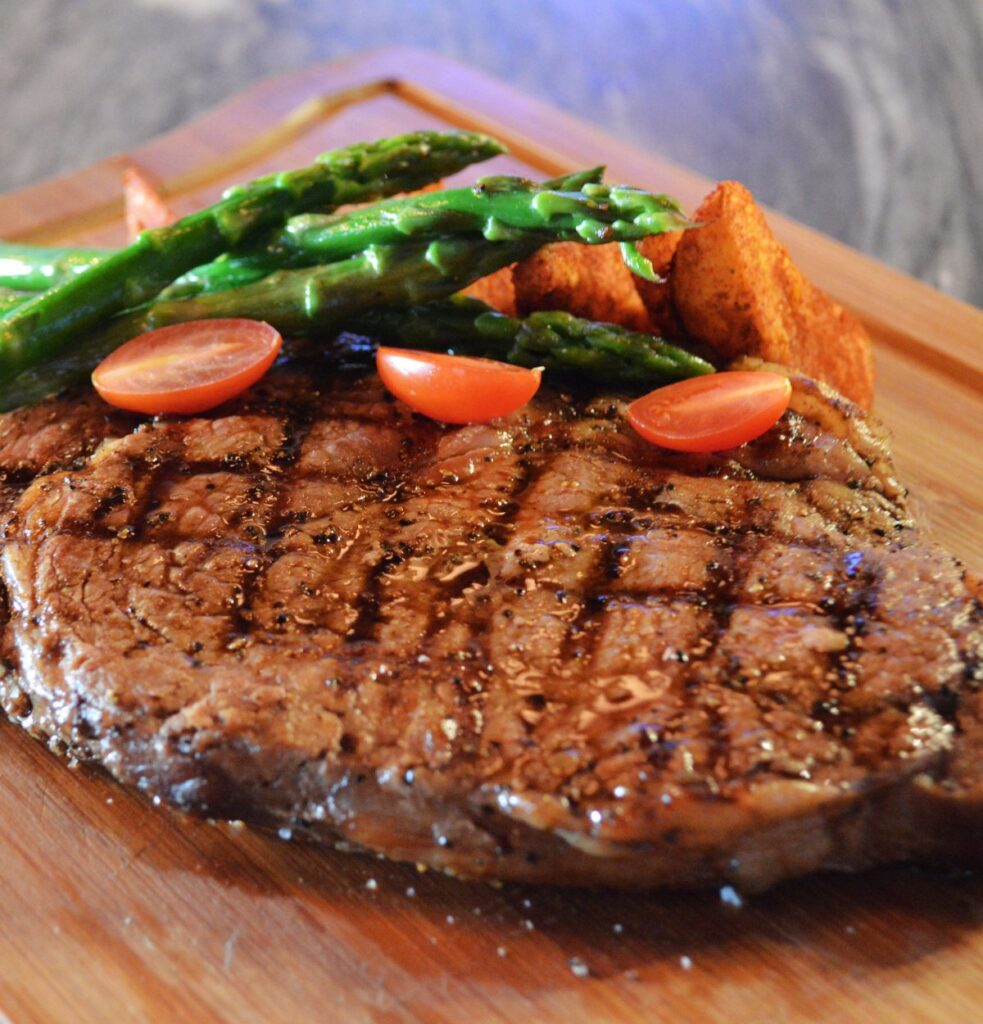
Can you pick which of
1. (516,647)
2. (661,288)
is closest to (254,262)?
(661,288)

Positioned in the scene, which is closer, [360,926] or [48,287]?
[360,926]

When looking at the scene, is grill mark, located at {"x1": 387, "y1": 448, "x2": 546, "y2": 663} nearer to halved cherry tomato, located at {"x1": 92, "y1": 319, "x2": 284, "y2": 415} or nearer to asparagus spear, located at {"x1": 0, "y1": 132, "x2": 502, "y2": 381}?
halved cherry tomato, located at {"x1": 92, "y1": 319, "x2": 284, "y2": 415}

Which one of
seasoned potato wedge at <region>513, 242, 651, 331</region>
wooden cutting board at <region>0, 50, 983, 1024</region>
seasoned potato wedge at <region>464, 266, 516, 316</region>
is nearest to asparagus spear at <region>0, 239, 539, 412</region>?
seasoned potato wedge at <region>513, 242, 651, 331</region>

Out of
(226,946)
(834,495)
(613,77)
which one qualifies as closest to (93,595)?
(226,946)

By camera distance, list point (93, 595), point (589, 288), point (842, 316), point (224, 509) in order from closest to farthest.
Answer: point (93, 595)
point (224, 509)
point (589, 288)
point (842, 316)

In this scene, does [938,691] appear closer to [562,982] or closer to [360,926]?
[562,982]
